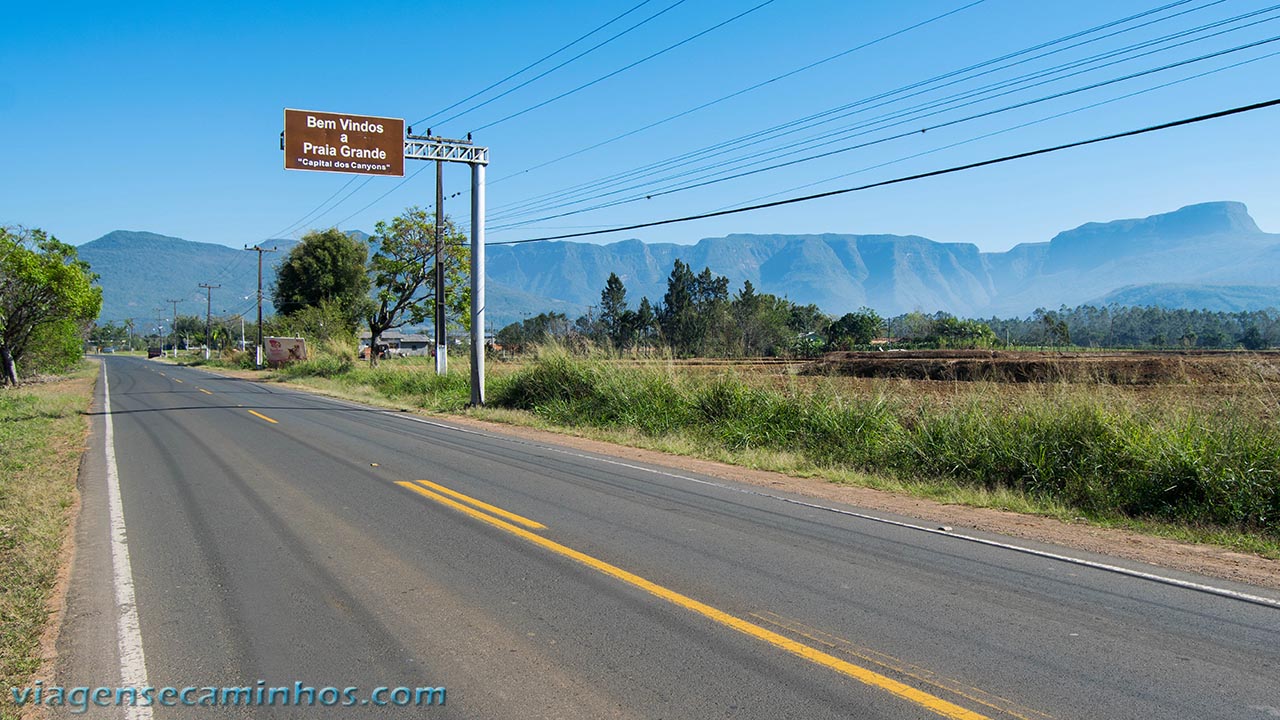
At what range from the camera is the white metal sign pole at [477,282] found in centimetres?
2212

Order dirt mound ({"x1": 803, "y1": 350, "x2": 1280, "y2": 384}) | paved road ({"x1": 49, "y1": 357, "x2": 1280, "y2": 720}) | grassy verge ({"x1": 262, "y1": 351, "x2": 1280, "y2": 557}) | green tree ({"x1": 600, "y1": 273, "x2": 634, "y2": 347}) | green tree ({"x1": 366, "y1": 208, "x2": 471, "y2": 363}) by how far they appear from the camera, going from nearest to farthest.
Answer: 1. paved road ({"x1": 49, "y1": 357, "x2": 1280, "y2": 720})
2. grassy verge ({"x1": 262, "y1": 351, "x2": 1280, "y2": 557})
3. dirt mound ({"x1": 803, "y1": 350, "x2": 1280, "y2": 384})
4. green tree ({"x1": 366, "y1": 208, "x2": 471, "y2": 363})
5. green tree ({"x1": 600, "y1": 273, "x2": 634, "y2": 347})

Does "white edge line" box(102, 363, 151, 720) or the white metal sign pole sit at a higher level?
the white metal sign pole

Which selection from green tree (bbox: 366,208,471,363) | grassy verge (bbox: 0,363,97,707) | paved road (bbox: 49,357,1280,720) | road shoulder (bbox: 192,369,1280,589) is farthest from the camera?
green tree (bbox: 366,208,471,363)

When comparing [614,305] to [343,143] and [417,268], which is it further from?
[343,143]

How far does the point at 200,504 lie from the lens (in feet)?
29.1

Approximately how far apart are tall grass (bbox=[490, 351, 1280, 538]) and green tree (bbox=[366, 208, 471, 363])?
2912 centimetres

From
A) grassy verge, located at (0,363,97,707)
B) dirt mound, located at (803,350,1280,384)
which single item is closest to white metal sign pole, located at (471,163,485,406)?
grassy verge, located at (0,363,97,707)

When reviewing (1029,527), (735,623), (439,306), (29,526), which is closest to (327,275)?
(439,306)

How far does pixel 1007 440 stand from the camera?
1061 cm

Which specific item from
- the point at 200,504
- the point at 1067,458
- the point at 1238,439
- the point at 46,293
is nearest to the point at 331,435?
the point at 200,504

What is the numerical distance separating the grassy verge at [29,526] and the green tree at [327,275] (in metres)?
39.3

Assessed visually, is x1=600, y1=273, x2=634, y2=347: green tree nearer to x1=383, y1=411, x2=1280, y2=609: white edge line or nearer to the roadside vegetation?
the roadside vegetation

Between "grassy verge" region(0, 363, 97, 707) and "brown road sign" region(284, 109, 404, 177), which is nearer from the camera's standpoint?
"grassy verge" region(0, 363, 97, 707)

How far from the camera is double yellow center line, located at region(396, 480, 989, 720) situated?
3.86 metres
